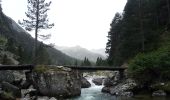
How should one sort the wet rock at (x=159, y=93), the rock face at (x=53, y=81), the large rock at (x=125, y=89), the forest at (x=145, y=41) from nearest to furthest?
the rock face at (x=53, y=81), the wet rock at (x=159, y=93), the large rock at (x=125, y=89), the forest at (x=145, y=41)

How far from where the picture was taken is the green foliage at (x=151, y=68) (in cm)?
4547

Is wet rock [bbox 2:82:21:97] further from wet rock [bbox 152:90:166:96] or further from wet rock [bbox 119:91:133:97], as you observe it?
wet rock [bbox 152:90:166:96]

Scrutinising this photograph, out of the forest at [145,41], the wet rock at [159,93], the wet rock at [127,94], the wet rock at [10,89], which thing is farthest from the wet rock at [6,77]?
the wet rock at [159,93]

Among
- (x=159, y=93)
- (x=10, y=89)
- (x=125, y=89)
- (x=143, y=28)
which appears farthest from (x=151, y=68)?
(x=10, y=89)

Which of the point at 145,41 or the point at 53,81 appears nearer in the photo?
the point at 53,81

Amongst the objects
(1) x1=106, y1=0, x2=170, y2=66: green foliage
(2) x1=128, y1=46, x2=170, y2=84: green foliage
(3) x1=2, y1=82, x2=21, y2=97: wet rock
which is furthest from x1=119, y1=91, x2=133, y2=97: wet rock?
(3) x1=2, y1=82, x2=21, y2=97: wet rock

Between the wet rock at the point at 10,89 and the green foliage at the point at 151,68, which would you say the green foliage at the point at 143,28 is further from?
the wet rock at the point at 10,89

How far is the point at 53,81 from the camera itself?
132ft

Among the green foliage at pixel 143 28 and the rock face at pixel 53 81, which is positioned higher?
the green foliage at pixel 143 28

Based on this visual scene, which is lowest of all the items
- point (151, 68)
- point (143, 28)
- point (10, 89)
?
point (10, 89)

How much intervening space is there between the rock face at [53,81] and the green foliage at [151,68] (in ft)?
34.3

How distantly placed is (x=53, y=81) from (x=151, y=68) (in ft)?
50.1

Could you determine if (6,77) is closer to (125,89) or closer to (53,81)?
(53,81)

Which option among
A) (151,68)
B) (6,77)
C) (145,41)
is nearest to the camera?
(6,77)
